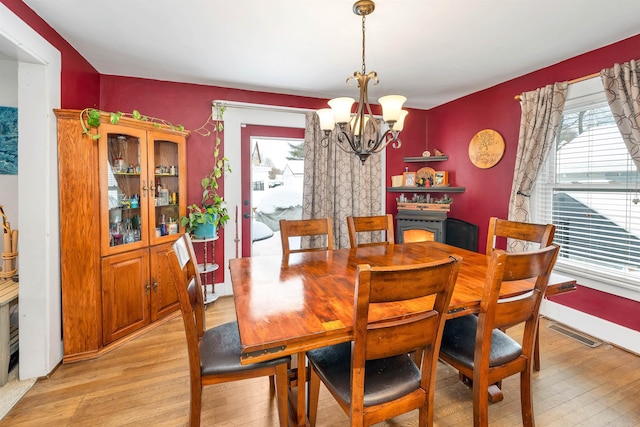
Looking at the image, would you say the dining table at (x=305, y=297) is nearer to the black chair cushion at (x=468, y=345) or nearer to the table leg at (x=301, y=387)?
the table leg at (x=301, y=387)

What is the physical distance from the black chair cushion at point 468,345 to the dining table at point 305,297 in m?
0.29

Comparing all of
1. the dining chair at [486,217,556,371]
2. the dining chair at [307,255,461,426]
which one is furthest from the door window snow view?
the dining chair at [307,255,461,426]

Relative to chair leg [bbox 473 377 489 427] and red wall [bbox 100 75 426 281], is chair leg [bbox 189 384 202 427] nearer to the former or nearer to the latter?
chair leg [bbox 473 377 489 427]

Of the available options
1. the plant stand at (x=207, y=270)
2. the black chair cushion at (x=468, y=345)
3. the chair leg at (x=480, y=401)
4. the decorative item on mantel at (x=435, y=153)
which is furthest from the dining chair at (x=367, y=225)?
the decorative item on mantel at (x=435, y=153)

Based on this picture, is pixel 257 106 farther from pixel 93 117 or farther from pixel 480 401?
pixel 480 401

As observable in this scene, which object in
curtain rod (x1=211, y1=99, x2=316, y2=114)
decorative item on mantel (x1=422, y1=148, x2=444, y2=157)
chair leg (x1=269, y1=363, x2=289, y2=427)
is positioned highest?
curtain rod (x1=211, y1=99, x2=316, y2=114)

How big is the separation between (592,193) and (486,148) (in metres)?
1.13

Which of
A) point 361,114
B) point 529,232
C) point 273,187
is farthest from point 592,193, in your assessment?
point 273,187

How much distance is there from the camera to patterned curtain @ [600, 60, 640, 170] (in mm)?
2180

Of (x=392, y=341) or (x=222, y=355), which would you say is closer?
(x=392, y=341)

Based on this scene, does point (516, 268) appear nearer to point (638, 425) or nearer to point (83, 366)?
point (638, 425)

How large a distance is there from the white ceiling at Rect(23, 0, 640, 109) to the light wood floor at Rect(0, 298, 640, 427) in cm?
244

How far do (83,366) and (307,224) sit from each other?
191 centimetres

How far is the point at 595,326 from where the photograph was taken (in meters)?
2.59
